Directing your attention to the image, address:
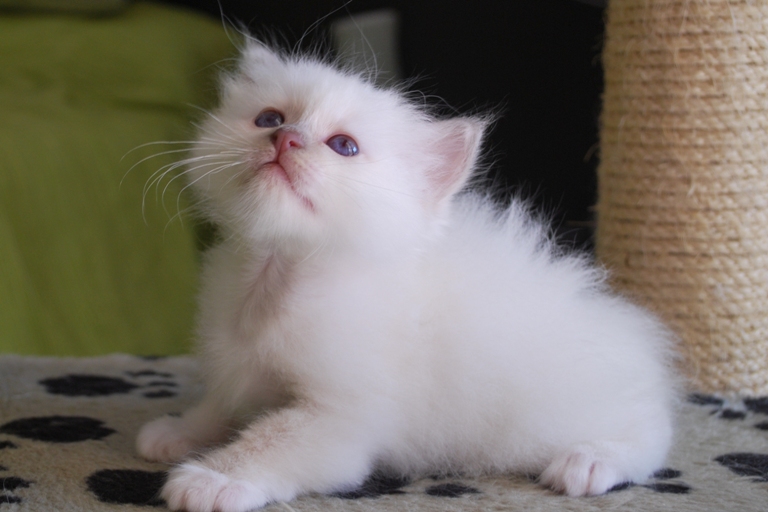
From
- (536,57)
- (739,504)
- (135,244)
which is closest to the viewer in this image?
(739,504)

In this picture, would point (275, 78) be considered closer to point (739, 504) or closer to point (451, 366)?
point (451, 366)

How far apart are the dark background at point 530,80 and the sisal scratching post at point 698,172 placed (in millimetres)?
865

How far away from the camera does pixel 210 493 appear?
88 cm

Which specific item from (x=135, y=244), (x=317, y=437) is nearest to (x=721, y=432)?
(x=317, y=437)

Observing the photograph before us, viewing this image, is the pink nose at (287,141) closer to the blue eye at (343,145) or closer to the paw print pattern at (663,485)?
the blue eye at (343,145)

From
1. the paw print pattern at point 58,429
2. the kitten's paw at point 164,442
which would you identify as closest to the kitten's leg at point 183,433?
the kitten's paw at point 164,442

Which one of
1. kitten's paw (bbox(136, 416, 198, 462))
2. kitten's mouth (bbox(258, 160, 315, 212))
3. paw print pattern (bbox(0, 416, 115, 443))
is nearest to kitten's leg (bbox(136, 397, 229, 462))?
kitten's paw (bbox(136, 416, 198, 462))

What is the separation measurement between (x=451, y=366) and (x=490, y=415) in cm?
10

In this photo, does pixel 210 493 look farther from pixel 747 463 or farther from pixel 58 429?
pixel 747 463

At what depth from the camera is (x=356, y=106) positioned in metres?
1.08

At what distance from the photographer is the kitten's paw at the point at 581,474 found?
1.01 meters

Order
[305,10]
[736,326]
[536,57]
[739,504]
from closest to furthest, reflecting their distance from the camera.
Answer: [739,504] → [736,326] → [536,57] → [305,10]

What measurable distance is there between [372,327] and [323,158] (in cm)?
24

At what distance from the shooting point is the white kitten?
0.99m
